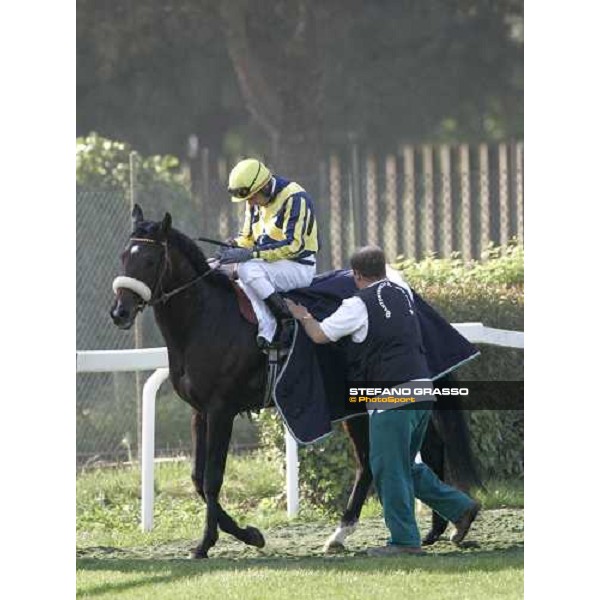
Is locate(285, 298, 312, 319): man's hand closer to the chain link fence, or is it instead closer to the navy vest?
the navy vest

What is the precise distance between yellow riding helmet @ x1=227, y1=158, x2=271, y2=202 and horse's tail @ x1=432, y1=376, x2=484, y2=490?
4.31ft

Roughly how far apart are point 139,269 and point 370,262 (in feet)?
3.47

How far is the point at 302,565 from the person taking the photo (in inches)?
317

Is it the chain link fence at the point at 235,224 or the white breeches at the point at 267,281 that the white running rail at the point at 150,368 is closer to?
the white breeches at the point at 267,281

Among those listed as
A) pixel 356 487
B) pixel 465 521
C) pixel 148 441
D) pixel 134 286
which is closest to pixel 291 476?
pixel 148 441

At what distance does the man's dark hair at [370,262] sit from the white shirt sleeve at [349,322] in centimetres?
13

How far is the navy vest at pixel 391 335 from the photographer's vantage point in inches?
330

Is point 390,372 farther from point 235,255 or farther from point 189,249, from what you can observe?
point 189,249

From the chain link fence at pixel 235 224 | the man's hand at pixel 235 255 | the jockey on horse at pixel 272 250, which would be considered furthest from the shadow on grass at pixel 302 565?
the chain link fence at pixel 235 224
